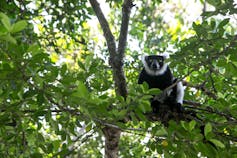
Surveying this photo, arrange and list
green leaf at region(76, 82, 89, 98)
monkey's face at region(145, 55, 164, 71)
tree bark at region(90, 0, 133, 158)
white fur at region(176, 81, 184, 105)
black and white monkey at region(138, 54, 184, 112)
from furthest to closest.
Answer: monkey's face at region(145, 55, 164, 71) → black and white monkey at region(138, 54, 184, 112) → white fur at region(176, 81, 184, 105) → tree bark at region(90, 0, 133, 158) → green leaf at region(76, 82, 89, 98)

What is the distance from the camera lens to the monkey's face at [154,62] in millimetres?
5621

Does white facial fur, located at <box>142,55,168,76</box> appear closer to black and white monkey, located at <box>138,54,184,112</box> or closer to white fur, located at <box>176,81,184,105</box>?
black and white monkey, located at <box>138,54,184,112</box>

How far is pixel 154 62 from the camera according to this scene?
5.64 meters

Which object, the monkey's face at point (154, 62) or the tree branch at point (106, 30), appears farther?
the monkey's face at point (154, 62)

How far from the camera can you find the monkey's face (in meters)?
5.62

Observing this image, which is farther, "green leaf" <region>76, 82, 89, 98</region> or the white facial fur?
the white facial fur

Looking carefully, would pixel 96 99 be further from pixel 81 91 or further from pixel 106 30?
pixel 106 30

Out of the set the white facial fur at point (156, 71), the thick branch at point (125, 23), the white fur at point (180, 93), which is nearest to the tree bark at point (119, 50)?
the thick branch at point (125, 23)

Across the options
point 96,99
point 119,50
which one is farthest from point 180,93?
point 96,99

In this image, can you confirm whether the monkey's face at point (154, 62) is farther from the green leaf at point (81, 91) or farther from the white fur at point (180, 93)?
the green leaf at point (81, 91)

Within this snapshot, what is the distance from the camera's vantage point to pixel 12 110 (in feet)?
9.45

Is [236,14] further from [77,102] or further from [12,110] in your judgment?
[12,110]

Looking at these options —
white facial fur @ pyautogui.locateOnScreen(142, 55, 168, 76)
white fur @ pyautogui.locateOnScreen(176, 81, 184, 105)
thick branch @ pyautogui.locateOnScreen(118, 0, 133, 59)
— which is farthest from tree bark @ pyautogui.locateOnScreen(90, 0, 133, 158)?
white facial fur @ pyautogui.locateOnScreen(142, 55, 168, 76)

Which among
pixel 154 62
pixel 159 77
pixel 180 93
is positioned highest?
pixel 154 62
